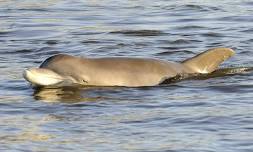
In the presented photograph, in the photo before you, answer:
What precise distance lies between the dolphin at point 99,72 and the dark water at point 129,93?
0.16 m

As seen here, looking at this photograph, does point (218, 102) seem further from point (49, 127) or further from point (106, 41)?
point (106, 41)

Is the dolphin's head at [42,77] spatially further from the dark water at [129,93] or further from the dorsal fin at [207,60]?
the dorsal fin at [207,60]

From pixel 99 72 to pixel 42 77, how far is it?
708 mm

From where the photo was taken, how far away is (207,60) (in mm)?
12445

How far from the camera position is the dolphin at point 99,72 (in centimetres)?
1127

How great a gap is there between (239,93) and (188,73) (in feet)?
4.08

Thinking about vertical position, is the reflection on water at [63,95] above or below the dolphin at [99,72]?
below

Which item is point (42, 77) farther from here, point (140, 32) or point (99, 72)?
point (140, 32)

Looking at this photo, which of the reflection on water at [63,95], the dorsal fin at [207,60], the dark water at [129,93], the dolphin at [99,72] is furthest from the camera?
the dorsal fin at [207,60]

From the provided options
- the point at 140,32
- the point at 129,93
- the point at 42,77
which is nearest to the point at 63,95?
the point at 42,77

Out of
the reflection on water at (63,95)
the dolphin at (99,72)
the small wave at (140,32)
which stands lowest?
the small wave at (140,32)

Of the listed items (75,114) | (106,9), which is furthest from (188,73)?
(106,9)

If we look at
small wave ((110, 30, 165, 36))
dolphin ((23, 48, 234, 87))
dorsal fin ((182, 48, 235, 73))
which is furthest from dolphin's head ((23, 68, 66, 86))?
small wave ((110, 30, 165, 36))

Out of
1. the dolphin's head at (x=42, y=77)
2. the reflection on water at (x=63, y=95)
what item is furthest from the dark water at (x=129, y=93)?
the dolphin's head at (x=42, y=77)
